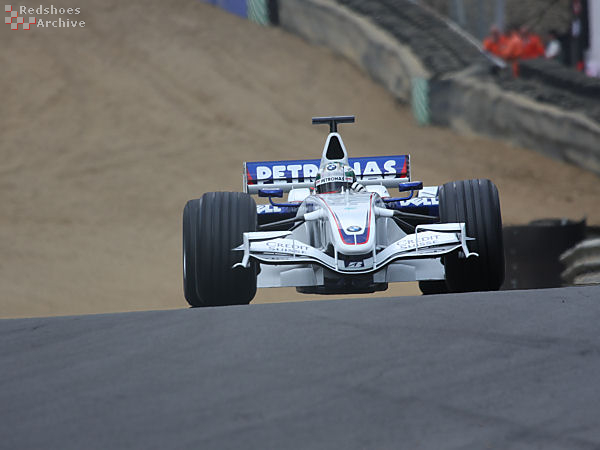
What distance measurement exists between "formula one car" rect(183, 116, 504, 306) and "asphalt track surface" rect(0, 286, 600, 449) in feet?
3.97

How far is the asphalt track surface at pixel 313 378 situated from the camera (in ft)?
11.1

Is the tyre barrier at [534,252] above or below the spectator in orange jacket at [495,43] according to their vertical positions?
below

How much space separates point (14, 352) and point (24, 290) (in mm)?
9147

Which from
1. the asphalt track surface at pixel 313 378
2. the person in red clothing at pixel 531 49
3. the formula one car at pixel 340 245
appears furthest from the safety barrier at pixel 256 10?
the asphalt track surface at pixel 313 378

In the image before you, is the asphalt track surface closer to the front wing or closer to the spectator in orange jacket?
the front wing

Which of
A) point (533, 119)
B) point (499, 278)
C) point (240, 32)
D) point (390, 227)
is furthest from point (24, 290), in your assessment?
point (240, 32)

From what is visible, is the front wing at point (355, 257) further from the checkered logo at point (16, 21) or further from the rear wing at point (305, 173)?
the checkered logo at point (16, 21)

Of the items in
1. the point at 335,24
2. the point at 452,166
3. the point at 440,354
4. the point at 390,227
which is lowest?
the point at 440,354

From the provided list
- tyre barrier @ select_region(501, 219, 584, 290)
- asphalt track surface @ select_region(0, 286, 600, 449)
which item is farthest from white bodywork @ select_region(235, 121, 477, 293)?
tyre barrier @ select_region(501, 219, 584, 290)

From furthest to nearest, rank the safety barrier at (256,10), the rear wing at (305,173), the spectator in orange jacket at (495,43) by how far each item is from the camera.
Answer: the safety barrier at (256,10), the spectator in orange jacket at (495,43), the rear wing at (305,173)

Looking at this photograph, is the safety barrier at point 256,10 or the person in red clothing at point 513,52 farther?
the safety barrier at point 256,10

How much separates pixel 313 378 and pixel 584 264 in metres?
7.39

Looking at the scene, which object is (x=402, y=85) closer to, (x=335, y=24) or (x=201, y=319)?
(x=335, y=24)

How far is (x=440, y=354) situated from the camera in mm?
4312
